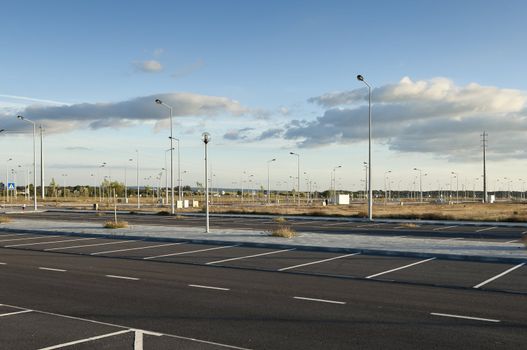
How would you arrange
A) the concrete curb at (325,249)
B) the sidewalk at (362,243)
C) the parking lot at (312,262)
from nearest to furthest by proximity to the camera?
1. the parking lot at (312,262)
2. the concrete curb at (325,249)
3. the sidewalk at (362,243)

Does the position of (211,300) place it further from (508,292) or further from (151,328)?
(508,292)

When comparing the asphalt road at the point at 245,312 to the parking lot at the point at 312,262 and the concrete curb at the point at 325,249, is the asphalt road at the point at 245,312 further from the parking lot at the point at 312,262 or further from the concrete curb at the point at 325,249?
the concrete curb at the point at 325,249

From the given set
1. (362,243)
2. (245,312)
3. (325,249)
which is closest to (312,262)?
(325,249)

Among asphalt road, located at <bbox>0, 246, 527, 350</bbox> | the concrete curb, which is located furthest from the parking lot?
asphalt road, located at <bbox>0, 246, 527, 350</bbox>

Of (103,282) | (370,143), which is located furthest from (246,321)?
(370,143)

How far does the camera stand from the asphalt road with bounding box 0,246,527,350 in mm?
7480

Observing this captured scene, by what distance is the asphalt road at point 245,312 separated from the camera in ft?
24.5

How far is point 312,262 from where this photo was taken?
16031 millimetres

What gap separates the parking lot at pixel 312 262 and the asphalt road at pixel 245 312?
1.00m

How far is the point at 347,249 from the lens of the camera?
1864 cm

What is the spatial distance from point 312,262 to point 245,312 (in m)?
6.95

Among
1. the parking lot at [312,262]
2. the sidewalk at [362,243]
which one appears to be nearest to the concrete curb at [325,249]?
the sidewalk at [362,243]

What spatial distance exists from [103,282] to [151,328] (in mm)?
4819

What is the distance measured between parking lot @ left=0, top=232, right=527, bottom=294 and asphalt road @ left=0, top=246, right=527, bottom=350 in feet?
3.27
